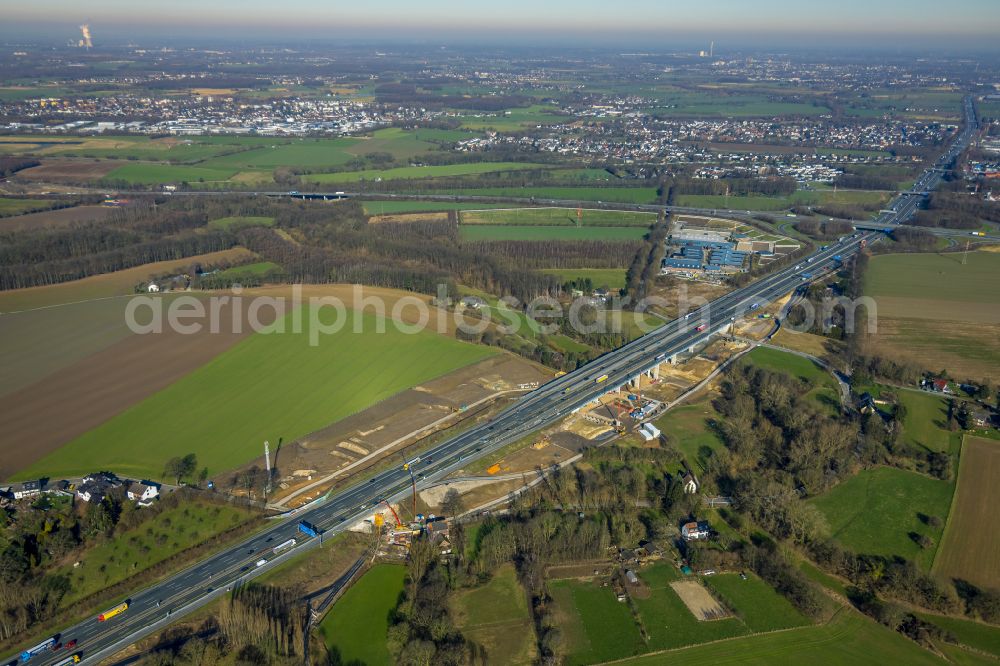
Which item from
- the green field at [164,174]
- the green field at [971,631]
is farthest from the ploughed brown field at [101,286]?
the green field at [971,631]

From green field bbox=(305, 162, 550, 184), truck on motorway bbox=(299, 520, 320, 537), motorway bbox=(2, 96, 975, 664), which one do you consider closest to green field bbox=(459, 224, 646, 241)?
motorway bbox=(2, 96, 975, 664)

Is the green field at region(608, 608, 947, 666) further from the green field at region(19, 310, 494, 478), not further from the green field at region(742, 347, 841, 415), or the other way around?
the green field at region(19, 310, 494, 478)

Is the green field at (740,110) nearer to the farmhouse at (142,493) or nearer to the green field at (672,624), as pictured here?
the green field at (672,624)

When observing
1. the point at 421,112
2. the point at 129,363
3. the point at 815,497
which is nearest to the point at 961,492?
the point at 815,497

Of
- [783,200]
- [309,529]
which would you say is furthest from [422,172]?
[309,529]

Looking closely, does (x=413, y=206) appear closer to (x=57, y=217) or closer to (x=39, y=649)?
(x=57, y=217)
